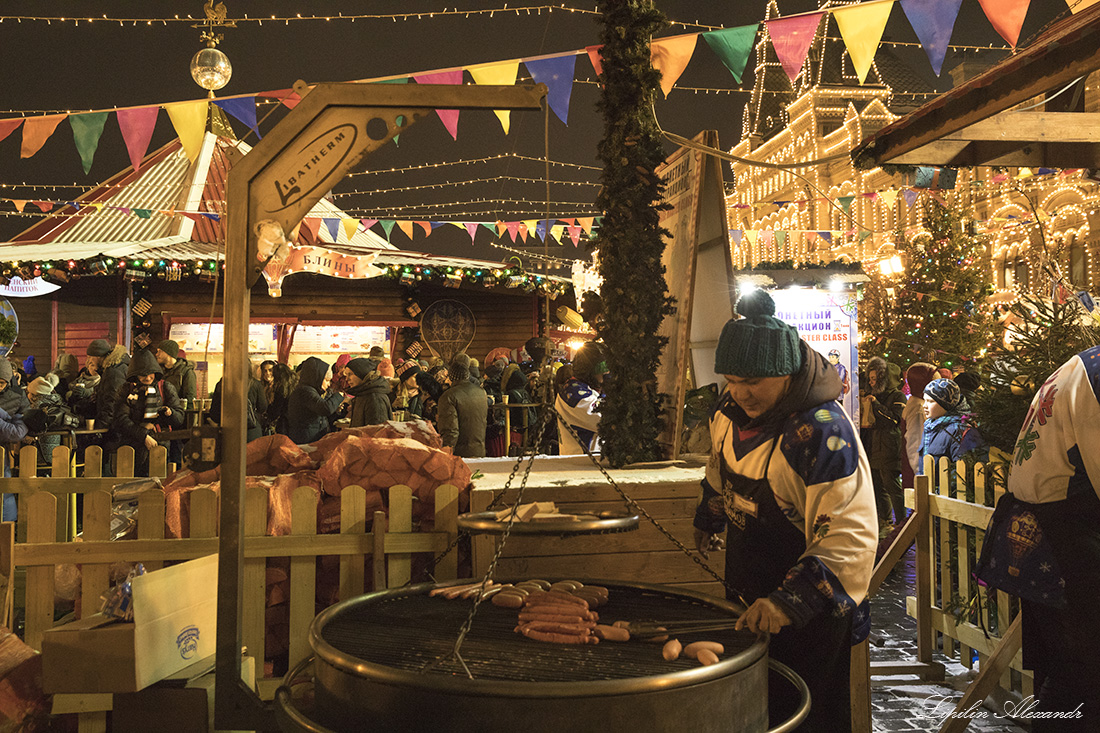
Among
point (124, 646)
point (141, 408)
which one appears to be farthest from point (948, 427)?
point (141, 408)

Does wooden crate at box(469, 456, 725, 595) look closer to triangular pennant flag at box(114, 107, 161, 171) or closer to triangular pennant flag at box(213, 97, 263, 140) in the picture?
triangular pennant flag at box(213, 97, 263, 140)

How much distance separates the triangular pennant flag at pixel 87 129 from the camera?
9398 mm

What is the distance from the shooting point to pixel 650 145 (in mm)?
5434

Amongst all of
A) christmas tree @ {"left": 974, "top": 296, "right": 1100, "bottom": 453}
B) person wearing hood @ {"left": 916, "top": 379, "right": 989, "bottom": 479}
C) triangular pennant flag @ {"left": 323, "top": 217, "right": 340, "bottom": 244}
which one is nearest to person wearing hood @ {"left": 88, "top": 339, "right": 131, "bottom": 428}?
person wearing hood @ {"left": 916, "top": 379, "right": 989, "bottom": 479}

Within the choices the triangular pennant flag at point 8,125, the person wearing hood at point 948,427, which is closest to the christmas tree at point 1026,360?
the person wearing hood at point 948,427

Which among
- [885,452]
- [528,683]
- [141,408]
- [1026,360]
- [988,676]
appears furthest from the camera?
[885,452]

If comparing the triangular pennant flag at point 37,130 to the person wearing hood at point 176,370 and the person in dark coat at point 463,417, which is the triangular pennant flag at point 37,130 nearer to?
the person wearing hood at point 176,370

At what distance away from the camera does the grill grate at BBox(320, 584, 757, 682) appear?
2719 mm

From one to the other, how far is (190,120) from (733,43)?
5887 mm

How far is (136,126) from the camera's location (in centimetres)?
968

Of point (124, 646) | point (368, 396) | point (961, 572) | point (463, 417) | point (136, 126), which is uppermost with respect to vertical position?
point (136, 126)

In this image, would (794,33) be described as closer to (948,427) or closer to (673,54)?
(673,54)

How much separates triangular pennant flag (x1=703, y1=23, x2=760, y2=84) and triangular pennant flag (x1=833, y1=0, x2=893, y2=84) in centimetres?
85

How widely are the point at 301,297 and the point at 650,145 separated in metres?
15.3
